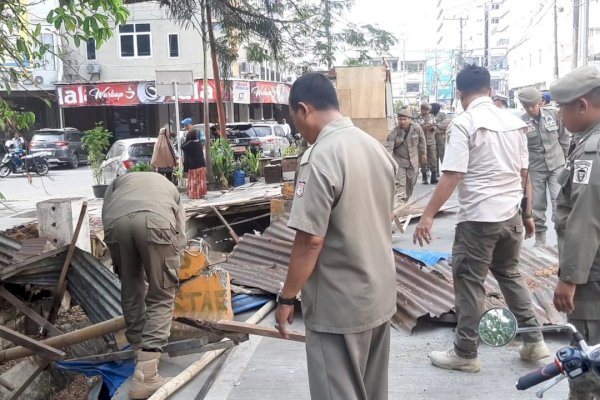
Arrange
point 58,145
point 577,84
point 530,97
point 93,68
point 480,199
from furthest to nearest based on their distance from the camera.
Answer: point 93,68
point 58,145
point 530,97
point 480,199
point 577,84

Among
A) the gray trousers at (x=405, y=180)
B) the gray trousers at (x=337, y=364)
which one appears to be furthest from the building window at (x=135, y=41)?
the gray trousers at (x=337, y=364)

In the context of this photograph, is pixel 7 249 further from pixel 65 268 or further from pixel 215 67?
pixel 215 67

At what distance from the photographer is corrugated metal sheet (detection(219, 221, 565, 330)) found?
5102 millimetres

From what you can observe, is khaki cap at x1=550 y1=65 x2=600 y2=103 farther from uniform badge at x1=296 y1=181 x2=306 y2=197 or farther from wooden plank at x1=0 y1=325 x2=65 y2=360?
wooden plank at x1=0 y1=325 x2=65 y2=360

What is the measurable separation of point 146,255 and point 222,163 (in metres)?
11.8

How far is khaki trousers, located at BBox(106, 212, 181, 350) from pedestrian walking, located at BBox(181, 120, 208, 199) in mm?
9275

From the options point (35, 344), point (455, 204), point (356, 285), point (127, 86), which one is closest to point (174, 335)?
point (35, 344)

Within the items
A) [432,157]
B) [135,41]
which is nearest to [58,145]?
[135,41]

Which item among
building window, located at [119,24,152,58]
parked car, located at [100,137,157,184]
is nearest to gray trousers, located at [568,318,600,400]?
parked car, located at [100,137,157,184]

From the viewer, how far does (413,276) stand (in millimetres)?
5750

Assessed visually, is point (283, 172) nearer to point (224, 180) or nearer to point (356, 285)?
point (224, 180)

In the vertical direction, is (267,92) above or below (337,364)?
above

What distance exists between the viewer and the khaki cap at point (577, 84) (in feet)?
9.34

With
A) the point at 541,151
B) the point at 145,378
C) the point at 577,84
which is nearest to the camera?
the point at 577,84
